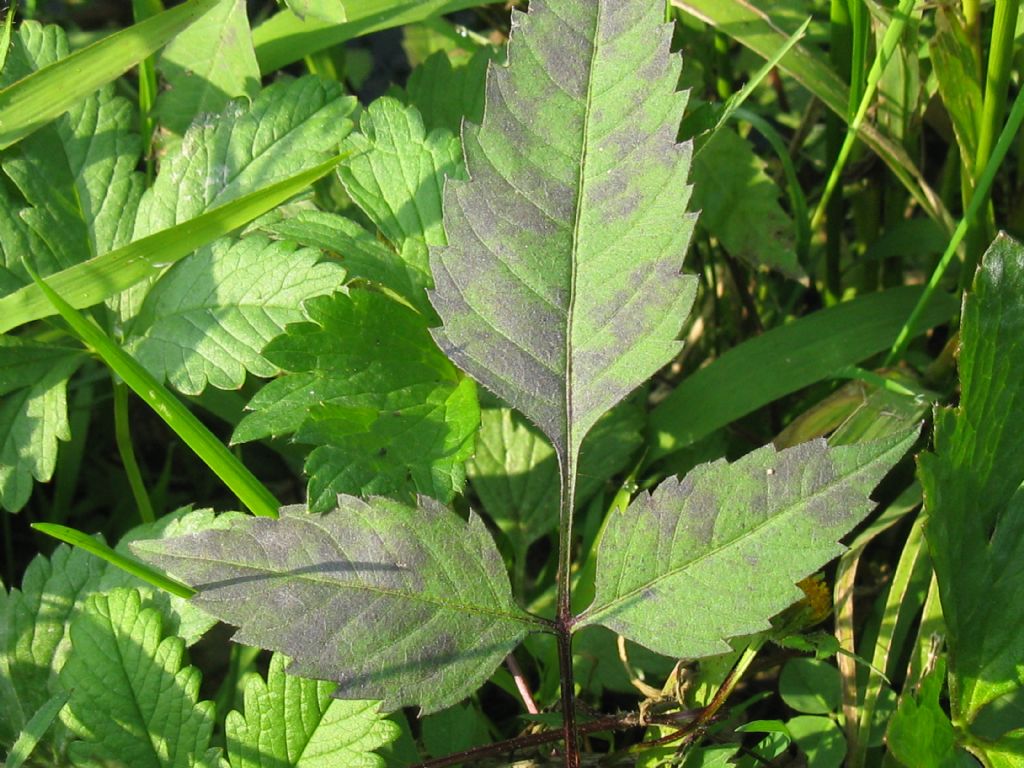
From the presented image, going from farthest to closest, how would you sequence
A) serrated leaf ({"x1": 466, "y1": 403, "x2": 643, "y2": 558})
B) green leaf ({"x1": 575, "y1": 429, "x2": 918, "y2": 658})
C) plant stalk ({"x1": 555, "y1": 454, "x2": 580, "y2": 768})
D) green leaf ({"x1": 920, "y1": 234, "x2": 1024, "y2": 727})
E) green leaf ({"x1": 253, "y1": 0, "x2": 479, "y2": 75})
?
green leaf ({"x1": 253, "y1": 0, "x2": 479, "y2": 75}), serrated leaf ({"x1": 466, "y1": 403, "x2": 643, "y2": 558}), green leaf ({"x1": 920, "y1": 234, "x2": 1024, "y2": 727}), plant stalk ({"x1": 555, "y1": 454, "x2": 580, "y2": 768}), green leaf ({"x1": 575, "y1": 429, "x2": 918, "y2": 658})

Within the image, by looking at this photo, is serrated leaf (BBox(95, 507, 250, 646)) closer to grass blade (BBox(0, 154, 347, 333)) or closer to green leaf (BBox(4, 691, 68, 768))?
green leaf (BBox(4, 691, 68, 768))

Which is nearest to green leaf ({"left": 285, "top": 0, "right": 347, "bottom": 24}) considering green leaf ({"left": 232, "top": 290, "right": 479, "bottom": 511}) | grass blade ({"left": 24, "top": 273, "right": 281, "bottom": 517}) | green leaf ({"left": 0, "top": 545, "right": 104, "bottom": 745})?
green leaf ({"left": 232, "top": 290, "right": 479, "bottom": 511})

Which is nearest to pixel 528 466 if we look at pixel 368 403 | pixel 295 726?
pixel 368 403

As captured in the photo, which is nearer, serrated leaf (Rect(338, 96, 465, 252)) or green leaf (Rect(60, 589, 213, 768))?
green leaf (Rect(60, 589, 213, 768))

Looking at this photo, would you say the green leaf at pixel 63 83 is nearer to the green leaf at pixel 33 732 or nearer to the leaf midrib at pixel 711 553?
the green leaf at pixel 33 732

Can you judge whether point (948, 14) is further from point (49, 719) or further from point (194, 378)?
point (49, 719)

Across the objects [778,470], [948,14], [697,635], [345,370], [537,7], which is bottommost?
[697,635]

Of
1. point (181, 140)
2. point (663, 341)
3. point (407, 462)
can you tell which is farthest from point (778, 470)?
point (181, 140)
